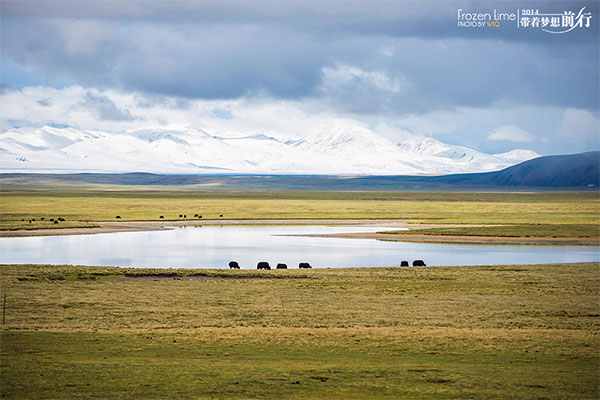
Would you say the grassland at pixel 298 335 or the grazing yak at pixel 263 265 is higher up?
the grazing yak at pixel 263 265

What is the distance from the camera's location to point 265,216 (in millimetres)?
93625

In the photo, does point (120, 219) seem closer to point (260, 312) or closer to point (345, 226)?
point (345, 226)

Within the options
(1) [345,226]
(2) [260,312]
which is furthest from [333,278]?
(1) [345,226]

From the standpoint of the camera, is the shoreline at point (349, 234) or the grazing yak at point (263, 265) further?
the shoreline at point (349, 234)

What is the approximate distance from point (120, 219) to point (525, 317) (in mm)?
66363

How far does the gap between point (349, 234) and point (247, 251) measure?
17674 mm

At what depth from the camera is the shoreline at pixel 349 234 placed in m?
61.9

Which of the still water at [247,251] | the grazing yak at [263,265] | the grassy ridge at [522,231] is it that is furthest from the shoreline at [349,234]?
the grazing yak at [263,265]

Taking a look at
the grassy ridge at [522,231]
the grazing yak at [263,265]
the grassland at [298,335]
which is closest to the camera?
the grassland at [298,335]

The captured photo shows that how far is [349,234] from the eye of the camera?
222 feet

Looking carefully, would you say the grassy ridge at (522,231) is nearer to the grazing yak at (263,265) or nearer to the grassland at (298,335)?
the grassland at (298,335)

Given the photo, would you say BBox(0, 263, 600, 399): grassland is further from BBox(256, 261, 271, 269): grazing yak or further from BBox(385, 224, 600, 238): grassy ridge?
BBox(385, 224, 600, 238): grassy ridge

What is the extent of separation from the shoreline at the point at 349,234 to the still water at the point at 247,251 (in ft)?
9.16

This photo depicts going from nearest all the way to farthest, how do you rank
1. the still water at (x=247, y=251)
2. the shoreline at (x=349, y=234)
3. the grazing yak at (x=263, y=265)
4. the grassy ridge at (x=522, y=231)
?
the grazing yak at (x=263, y=265) → the still water at (x=247, y=251) → the shoreline at (x=349, y=234) → the grassy ridge at (x=522, y=231)
